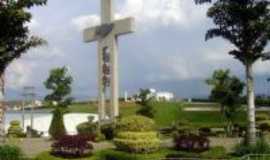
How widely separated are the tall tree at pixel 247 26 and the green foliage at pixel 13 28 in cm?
1140

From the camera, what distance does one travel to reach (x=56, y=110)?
59156mm

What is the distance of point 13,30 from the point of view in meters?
26.9

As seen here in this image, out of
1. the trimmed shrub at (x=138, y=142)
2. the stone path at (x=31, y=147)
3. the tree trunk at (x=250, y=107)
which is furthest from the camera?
the stone path at (x=31, y=147)

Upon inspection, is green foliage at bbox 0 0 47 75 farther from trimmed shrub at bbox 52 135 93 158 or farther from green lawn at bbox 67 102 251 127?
green lawn at bbox 67 102 251 127

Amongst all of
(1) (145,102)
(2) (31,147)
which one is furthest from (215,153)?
(1) (145,102)

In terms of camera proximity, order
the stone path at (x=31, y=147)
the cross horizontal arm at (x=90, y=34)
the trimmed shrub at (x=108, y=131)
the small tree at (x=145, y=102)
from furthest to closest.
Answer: the small tree at (x=145, y=102), the cross horizontal arm at (x=90, y=34), the trimmed shrub at (x=108, y=131), the stone path at (x=31, y=147)

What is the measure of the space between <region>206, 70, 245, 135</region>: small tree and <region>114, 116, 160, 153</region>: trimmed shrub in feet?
72.3

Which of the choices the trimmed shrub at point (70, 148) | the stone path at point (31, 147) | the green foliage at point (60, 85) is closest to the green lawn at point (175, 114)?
the green foliage at point (60, 85)

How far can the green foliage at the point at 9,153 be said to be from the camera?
30031 mm

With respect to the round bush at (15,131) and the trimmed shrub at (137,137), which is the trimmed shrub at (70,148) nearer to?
the trimmed shrub at (137,137)

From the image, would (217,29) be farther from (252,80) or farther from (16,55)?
(16,55)

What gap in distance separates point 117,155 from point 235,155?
17.6 feet

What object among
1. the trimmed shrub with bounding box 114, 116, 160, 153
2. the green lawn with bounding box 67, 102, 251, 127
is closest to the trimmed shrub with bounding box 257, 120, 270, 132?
the green lawn with bounding box 67, 102, 251, 127

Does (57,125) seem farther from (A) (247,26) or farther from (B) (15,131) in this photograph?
(A) (247,26)
